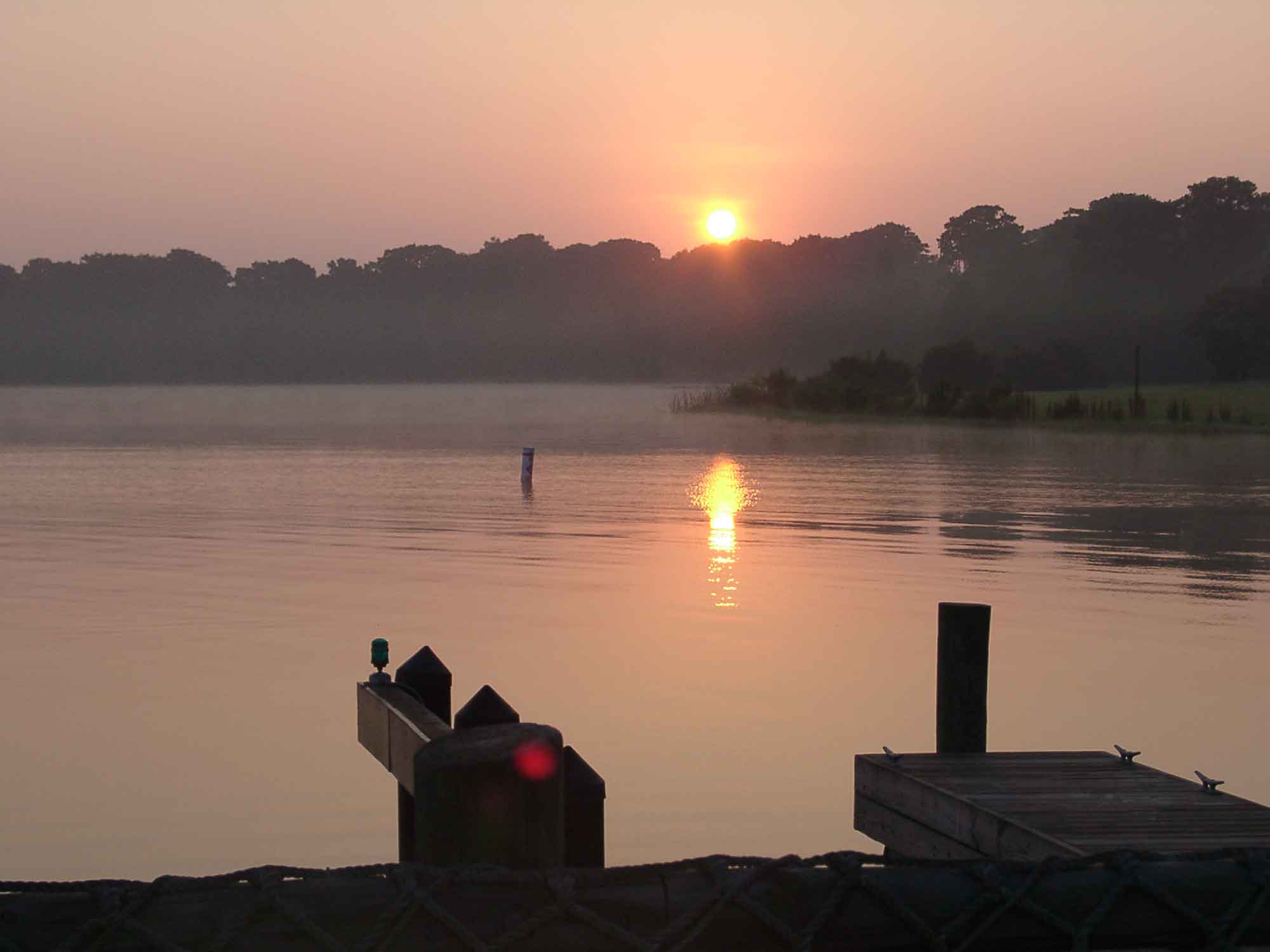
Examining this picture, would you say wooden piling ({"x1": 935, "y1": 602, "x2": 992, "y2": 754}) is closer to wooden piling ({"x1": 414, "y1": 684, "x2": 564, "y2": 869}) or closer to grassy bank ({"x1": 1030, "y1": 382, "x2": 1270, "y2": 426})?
wooden piling ({"x1": 414, "y1": 684, "x2": 564, "y2": 869})

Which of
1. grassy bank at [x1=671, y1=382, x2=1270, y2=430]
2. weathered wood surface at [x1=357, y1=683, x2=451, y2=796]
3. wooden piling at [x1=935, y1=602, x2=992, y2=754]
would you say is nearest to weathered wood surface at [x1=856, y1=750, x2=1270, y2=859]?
wooden piling at [x1=935, y1=602, x2=992, y2=754]

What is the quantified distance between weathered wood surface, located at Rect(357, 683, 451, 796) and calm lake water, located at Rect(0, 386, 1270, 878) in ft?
7.66

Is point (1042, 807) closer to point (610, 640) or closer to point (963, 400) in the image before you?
point (610, 640)

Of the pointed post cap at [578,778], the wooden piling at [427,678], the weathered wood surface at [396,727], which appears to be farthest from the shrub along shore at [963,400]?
the pointed post cap at [578,778]

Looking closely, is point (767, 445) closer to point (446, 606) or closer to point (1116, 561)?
point (1116, 561)

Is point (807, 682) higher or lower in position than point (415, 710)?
lower

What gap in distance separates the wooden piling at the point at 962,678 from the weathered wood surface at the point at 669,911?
6.11m

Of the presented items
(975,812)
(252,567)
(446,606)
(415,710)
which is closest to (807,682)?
(446,606)

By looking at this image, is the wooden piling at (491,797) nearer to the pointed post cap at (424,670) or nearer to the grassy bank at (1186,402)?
the pointed post cap at (424,670)

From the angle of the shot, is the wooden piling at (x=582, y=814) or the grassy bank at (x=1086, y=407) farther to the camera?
the grassy bank at (x=1086, y=407)

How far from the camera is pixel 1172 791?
8836mm

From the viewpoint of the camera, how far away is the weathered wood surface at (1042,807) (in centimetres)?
781

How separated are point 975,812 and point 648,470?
43605 mm

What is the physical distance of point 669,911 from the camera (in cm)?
380
